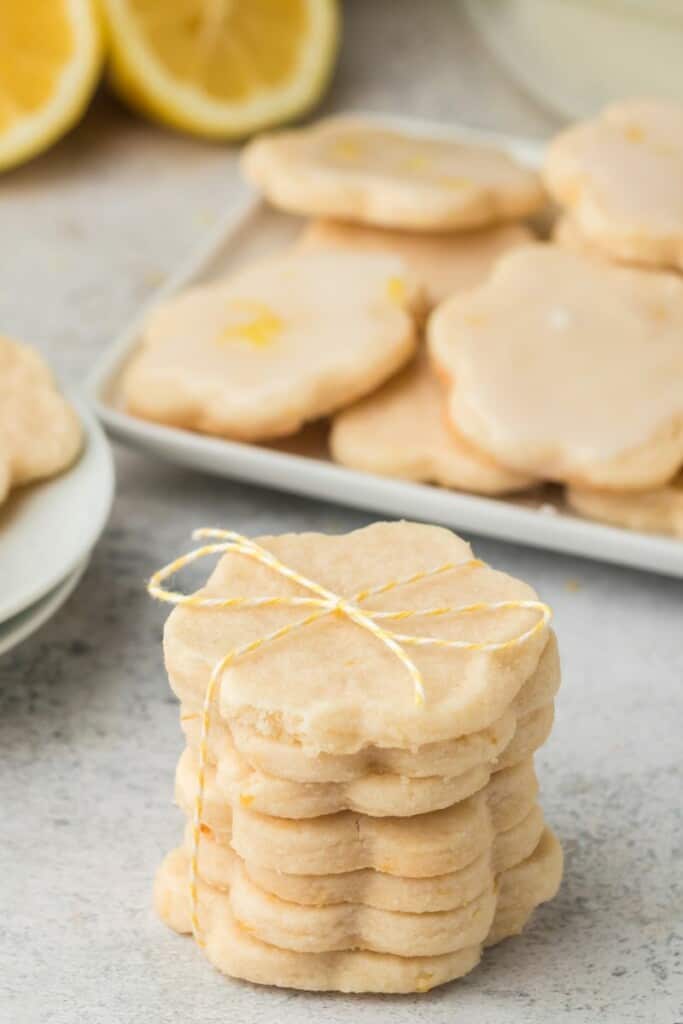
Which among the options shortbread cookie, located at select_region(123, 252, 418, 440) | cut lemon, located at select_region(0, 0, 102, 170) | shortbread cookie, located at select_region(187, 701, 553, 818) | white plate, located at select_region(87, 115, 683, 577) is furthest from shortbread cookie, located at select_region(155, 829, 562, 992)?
cut lemon, located at select_region(0, 0, 102, 170)

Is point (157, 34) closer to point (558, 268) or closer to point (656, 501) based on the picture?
point (558, 268)

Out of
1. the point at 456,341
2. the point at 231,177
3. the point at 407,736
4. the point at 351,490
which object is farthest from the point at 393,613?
the point at 231,177

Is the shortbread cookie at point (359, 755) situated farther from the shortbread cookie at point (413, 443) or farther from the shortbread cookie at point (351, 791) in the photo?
the shortbread cookie at point (413, 443)

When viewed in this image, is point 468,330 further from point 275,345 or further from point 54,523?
point 54,523

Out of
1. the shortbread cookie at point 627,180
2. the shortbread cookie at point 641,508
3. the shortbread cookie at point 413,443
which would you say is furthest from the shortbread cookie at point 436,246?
the shortbread cookie at point 641,508

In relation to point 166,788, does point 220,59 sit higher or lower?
higher

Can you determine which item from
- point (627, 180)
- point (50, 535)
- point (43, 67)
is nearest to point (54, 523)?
point (50, 535)
